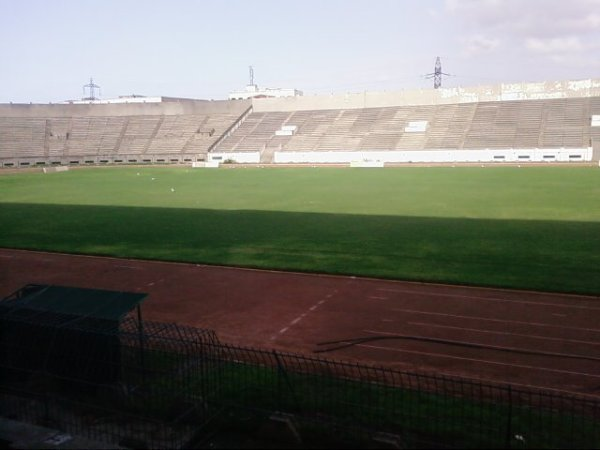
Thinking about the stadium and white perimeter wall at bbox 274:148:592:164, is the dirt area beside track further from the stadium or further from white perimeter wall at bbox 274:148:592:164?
white perimeter wall at bbox 274:148:592:164

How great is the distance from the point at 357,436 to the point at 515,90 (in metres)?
84.2

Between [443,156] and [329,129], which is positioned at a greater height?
[329,129]

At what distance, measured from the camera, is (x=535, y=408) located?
30.7 ft

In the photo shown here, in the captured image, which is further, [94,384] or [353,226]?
[353,226]

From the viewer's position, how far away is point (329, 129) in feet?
291

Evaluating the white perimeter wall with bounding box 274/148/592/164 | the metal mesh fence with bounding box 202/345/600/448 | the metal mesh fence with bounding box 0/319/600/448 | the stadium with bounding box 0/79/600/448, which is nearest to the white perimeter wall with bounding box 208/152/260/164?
the white perimeter wall with bounding box 274/148/592/164

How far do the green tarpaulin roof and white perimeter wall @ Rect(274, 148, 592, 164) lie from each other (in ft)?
217

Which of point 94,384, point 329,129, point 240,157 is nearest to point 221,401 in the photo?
point 94,384

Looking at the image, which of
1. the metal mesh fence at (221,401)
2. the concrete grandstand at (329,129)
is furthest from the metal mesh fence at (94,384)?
the concrete grandstand at (329,129)

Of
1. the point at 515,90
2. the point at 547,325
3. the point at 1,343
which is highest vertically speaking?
the point at 515,90

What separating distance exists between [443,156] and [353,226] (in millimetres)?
50530

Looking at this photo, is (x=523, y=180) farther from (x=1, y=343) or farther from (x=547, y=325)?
(x=1, y=343)

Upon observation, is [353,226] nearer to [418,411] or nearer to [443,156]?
[418,411]

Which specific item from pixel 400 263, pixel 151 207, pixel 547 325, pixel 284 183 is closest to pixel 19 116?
pixel 284 183
